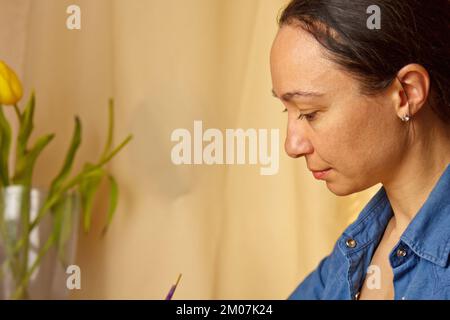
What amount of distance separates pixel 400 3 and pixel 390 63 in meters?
0.07

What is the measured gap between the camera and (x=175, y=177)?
4.26ft

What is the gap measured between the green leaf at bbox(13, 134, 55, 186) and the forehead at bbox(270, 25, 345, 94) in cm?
48

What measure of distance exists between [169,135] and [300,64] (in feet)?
1.65

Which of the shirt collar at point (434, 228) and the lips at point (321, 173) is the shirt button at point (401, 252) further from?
the lips at point (321, 173)

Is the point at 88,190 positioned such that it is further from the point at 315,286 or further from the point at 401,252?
the point at 401,252

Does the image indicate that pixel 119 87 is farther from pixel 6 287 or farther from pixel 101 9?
pixel 6 287

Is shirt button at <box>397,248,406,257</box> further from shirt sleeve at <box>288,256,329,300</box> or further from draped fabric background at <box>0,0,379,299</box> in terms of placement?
draped fabric background at <box>0,0,379,299</box>

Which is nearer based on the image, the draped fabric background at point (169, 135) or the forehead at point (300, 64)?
the forehead at point (300, 64)

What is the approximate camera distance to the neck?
0.84 meters

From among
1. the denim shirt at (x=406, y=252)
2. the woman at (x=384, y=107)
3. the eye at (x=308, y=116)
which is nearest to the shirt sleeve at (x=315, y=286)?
the denim shirt at (x=406, y=252)

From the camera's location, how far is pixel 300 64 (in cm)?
82

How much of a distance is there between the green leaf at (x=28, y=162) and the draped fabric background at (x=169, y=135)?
0.08 m

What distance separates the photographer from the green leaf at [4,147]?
116 cm
